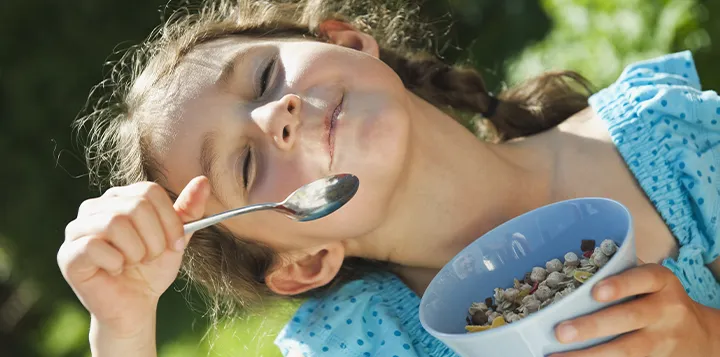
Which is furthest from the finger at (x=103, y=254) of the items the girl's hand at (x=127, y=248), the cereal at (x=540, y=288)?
the cereal at (x=540, y=288)

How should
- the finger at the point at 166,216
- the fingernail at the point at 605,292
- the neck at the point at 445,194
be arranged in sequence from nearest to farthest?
the fingernail at the point at 605,292, the finger at the point at 166,216, the neck at the point at 445,194

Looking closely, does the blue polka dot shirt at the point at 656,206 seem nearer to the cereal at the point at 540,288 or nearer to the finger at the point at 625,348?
the cereal at the point at 540,288

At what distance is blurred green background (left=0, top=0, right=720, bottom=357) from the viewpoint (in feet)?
6.64

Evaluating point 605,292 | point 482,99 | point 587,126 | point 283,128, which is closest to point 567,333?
point 605,292

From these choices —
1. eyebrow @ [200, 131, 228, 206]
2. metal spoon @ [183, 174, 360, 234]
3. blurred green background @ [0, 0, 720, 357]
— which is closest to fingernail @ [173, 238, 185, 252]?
metal spoon @ [183, 174, 360, 234]

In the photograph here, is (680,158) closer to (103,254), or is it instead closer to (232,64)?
(232,64)

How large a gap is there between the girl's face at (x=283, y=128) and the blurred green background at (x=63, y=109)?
2.25 feet

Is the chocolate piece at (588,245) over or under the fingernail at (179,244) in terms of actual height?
under

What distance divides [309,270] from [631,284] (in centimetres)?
64

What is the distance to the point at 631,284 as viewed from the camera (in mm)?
956

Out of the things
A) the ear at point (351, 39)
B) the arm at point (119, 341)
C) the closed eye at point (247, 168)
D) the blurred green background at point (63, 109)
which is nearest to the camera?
the arm at point (119, 341)

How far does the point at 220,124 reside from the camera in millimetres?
1258

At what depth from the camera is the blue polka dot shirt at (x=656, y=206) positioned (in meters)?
1.43

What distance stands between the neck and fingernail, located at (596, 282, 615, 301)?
0.48 m
